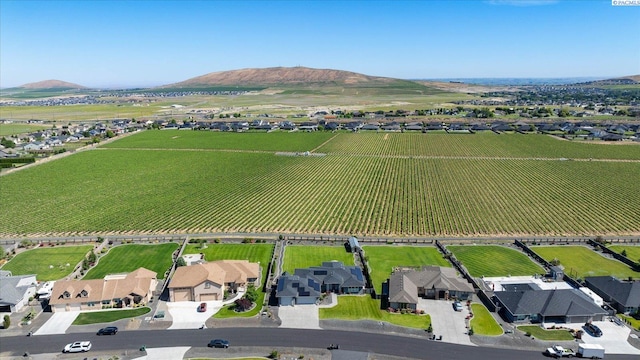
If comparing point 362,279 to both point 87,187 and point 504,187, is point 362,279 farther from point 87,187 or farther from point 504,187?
point 87,187

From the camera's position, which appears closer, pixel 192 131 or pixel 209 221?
pixel 209 221

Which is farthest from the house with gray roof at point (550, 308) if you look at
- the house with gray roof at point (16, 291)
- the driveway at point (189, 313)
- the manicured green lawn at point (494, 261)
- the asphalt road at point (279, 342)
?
the house with gray roof at point (16, 291)

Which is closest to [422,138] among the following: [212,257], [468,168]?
[468,168]

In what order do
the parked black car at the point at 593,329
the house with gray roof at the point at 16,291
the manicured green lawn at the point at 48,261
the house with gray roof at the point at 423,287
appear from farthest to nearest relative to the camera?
the manicured green lawn at the point at 48,261
the house with gray roof at the point at 16,291
the house with gray roof at the point at 423,287
the parked black car at the point at 593,329

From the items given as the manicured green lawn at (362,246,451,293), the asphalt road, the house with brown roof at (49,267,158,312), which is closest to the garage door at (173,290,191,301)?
the house with brown roof at (49,267,158,312)

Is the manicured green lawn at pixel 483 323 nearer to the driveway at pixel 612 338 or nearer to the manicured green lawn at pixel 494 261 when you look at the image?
the driveway at pixel 612 338
